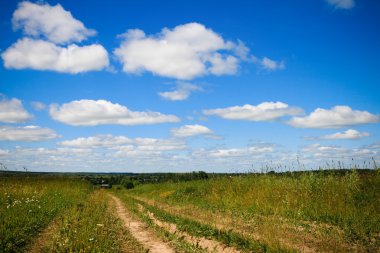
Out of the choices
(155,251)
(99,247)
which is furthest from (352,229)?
(99,247)

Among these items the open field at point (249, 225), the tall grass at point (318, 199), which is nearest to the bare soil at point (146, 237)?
the open field at point (249, 225)

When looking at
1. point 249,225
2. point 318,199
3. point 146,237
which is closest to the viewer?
point 146,237

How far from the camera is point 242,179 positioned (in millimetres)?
21766

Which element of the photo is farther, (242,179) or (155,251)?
(242,179)

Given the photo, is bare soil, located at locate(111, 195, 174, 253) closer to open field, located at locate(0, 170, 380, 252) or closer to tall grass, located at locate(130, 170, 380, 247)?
open field, located at locate(0, 170, 380, 252)

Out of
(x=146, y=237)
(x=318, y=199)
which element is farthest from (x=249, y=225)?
(x=318, y=199)

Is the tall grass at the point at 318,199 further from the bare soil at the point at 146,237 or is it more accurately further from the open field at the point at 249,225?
the bare soil at the point at 146,237

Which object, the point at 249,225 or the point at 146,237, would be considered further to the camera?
the point at 249,225

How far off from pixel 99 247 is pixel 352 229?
7.28 m

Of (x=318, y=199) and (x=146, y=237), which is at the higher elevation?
(x=318, y=199)

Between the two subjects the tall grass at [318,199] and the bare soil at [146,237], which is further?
the tall grass at [318,199]

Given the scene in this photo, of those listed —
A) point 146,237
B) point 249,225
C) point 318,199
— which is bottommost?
point 146,237

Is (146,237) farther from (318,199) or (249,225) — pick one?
(318,199)

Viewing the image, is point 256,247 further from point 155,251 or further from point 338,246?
point 155,251
